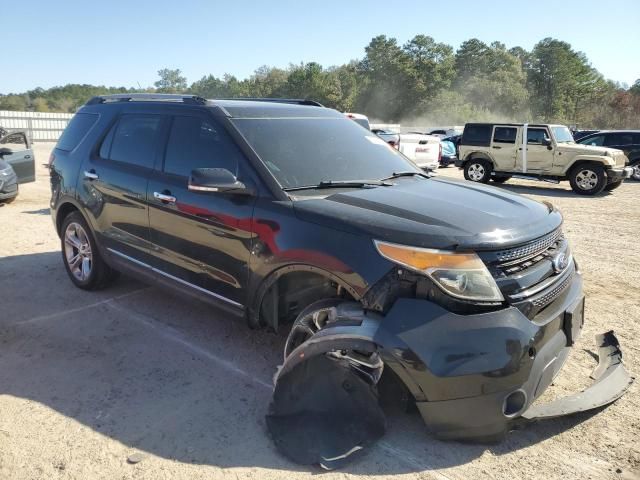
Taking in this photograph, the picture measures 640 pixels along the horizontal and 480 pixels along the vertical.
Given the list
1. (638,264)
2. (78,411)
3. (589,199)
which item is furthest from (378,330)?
(589,199)

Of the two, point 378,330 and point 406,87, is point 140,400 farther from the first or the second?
point 406,87

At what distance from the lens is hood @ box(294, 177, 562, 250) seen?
2.57 meters

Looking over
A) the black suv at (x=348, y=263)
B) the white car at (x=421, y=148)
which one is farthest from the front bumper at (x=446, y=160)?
the black suv at (x=348, y=263)

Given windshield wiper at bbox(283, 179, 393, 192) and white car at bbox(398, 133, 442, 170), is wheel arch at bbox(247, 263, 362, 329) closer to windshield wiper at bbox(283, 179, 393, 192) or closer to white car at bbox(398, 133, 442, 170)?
windshield wiper at bbox(283, 179, 393, 192)

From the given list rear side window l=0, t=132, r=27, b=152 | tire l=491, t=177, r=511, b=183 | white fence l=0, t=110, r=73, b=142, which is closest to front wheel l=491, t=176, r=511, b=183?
tire l=491, t=177, r=511, b=183

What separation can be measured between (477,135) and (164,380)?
1476 centimetres

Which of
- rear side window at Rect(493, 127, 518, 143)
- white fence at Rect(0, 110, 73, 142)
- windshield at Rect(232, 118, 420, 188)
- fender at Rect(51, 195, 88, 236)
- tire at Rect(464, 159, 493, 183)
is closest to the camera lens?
windshield at Rect(232, 118, 420, 188)

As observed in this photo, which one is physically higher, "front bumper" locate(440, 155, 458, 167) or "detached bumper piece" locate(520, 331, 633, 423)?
"front bumper" locate(440, 155, 458, 167)

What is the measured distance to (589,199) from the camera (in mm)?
13469

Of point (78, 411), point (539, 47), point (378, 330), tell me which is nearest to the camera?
point (378, 330)

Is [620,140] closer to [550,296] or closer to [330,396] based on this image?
[550,296]

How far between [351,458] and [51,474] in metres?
1.49

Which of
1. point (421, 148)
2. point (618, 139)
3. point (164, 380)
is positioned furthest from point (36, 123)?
point (164, 380)

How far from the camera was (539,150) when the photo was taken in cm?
1480
